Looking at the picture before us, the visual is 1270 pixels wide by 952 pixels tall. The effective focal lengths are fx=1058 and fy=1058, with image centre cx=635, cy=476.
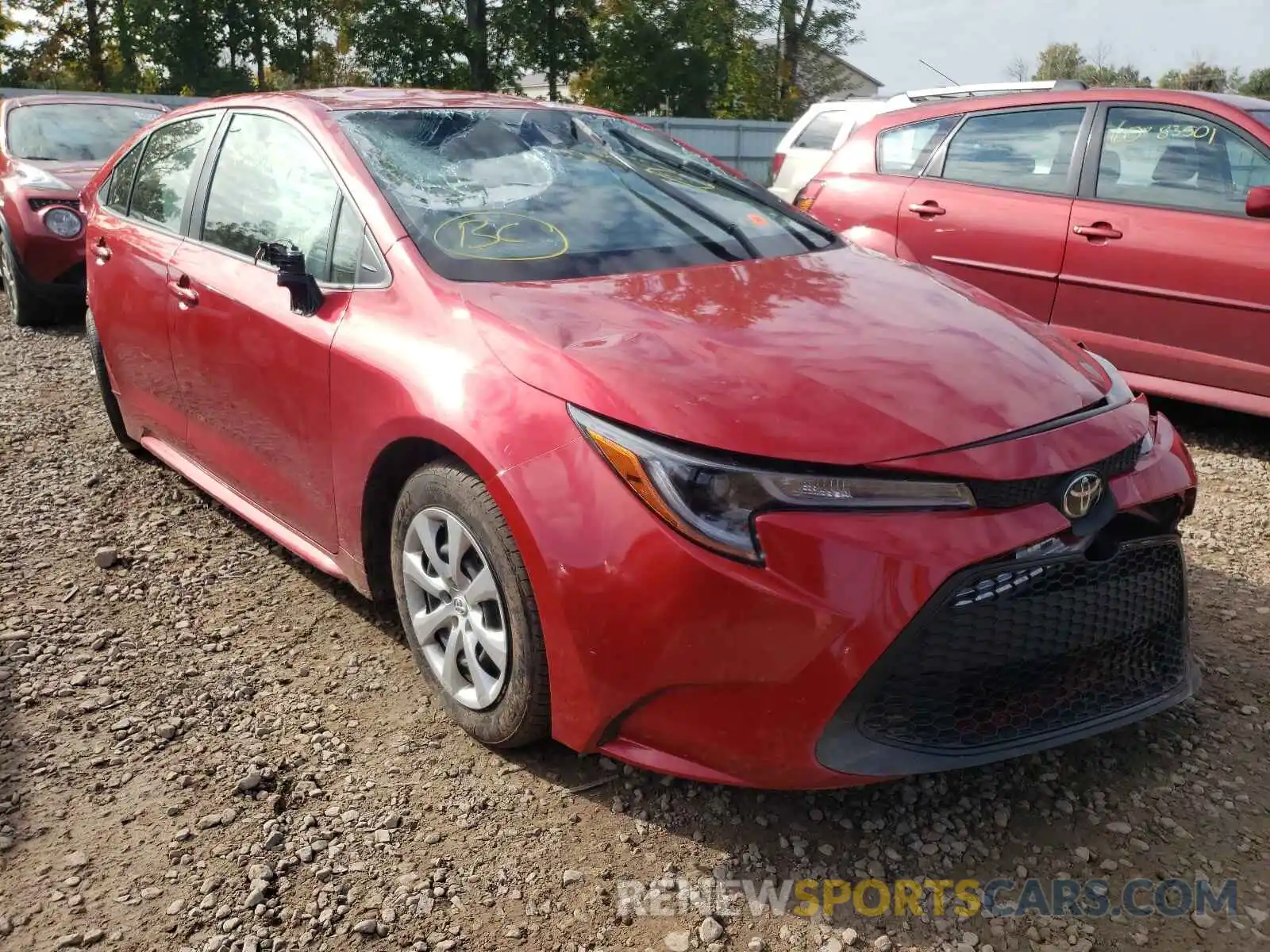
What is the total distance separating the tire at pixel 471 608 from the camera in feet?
7.42

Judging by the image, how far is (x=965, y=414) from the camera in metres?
2.14

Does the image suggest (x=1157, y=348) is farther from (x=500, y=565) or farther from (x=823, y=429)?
(x=500, y=565)

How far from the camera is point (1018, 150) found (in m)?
5.36

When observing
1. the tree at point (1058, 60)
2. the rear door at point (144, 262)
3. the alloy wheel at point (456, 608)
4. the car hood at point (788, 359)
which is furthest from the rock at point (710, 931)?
the tree at point (1058, 60)

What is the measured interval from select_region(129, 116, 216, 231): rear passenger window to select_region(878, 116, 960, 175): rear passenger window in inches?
145

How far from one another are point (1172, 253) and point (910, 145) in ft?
5.58

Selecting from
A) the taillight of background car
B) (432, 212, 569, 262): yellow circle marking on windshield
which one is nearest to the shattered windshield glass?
(432, 212, 569, 262): yellow circle marking on windshield

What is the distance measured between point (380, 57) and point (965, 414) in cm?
3626

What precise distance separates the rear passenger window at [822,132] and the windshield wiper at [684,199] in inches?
239

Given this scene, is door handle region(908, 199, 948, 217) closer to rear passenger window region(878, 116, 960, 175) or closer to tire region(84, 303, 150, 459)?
rear passenger window region(878, 116, 960, 175)

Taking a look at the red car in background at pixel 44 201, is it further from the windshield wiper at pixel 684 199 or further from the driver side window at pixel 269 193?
the windshield wiper at pixel 684 199

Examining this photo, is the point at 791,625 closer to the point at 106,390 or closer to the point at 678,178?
the point at 678,178

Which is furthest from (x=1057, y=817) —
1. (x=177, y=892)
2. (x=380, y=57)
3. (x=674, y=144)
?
(x=380, y=57)

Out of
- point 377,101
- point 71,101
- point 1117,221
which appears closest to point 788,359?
point 377,101
